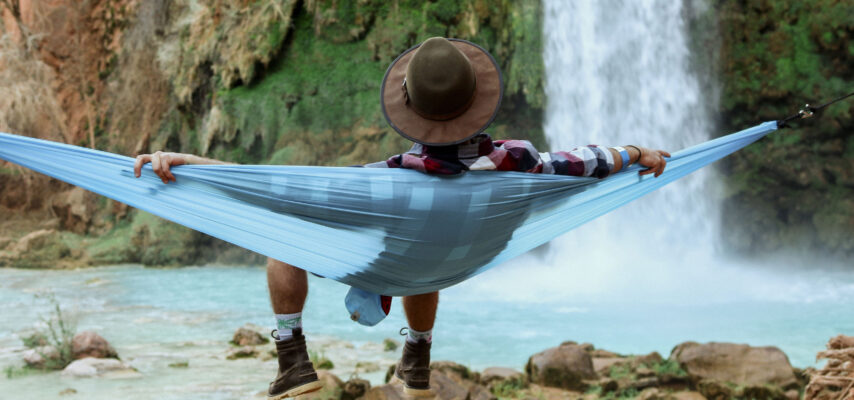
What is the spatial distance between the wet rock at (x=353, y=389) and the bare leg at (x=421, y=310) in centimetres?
25

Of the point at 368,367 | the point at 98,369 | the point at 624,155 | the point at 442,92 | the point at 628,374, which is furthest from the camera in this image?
the point at 368,367

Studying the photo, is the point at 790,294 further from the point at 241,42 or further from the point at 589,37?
the point at 241,42

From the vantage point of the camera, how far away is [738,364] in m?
3.36

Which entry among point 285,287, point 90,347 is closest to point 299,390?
point 285,287

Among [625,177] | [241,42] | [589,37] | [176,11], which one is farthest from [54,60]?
[625,177]

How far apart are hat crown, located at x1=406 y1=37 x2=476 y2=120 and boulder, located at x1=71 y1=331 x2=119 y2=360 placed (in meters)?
3.18

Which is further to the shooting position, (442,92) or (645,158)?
(645,158)

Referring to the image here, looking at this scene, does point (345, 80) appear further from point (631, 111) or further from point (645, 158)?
point (645, 158)

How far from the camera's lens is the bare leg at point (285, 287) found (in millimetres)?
1874

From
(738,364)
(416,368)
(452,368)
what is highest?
(416,368)

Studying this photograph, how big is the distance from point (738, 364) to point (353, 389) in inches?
82.9

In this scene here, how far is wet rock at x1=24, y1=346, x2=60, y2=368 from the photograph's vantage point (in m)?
3.85

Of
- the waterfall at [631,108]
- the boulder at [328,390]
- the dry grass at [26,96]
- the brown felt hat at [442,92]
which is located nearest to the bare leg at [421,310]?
the boulder at [328,390]

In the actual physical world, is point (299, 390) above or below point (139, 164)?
below
